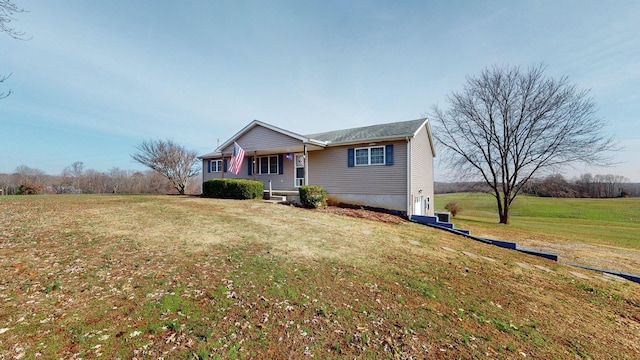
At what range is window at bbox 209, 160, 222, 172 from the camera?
2000cm

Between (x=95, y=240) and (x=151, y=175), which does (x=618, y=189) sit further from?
(x=151, y=175)

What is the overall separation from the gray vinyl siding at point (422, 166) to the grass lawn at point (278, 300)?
6.89 meters

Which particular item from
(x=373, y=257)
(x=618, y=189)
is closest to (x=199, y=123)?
(x=373, y=257)

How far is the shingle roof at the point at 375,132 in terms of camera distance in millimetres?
12523

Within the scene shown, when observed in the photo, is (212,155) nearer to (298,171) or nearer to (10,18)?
(298,171)

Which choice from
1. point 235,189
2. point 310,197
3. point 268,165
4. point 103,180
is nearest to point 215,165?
point 268,165

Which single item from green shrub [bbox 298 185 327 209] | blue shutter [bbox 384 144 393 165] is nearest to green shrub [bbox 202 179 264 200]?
green shrub [bbox 298 185 327 209]

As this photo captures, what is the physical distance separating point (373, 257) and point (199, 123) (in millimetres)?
21616

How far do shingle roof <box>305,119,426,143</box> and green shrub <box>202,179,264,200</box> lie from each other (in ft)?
17.2

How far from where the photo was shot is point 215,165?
20297 millimetres

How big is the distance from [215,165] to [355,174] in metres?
13.0

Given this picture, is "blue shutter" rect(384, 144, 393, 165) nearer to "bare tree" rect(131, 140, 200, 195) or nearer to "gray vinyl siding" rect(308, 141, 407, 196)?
"gray vinyl siding" rect(308, 141, 407, 196)

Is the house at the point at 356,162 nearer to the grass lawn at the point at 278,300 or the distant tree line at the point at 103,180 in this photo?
the grass lawn at the point at 278,300

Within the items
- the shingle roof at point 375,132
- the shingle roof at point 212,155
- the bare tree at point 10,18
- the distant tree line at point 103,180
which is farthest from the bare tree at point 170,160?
the bare tree at point 10,18
